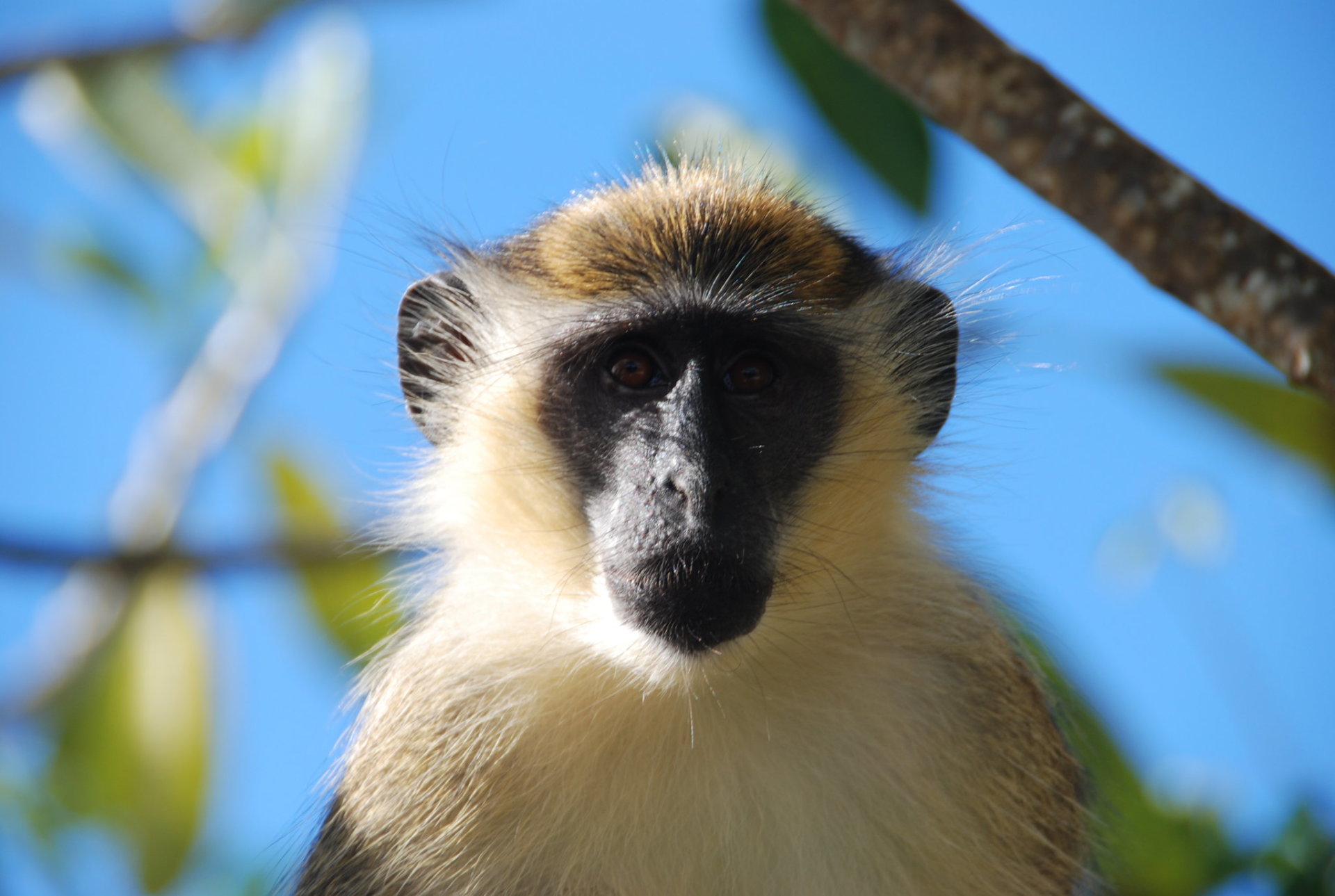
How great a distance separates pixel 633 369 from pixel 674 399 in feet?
0.84

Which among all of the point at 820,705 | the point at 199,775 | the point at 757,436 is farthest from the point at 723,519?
the point at 199,775

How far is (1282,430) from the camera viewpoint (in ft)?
11.7

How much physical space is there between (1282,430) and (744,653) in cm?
162

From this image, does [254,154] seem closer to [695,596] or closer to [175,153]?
[175,153]

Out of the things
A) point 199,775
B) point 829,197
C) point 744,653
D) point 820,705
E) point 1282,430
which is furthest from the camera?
point 199,775

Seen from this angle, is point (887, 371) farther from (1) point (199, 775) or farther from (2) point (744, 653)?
(1) point (199, 775)

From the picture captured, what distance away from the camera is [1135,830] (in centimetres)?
376

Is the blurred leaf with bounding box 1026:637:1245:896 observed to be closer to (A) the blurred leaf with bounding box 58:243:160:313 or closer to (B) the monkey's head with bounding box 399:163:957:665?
(B) the monkey's head with bounding box 399:163:957:665

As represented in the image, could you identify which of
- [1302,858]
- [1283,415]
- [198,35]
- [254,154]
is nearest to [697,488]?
[1283,415]

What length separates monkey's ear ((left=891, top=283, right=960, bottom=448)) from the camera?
3541mm

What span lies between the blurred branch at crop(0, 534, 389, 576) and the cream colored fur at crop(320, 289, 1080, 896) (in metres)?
0.79

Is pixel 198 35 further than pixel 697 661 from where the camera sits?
Yes

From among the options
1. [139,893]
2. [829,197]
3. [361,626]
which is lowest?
[139,893]

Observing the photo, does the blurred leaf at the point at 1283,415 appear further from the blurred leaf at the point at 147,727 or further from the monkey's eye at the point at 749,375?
the blurred leaf at the point at 147,727
